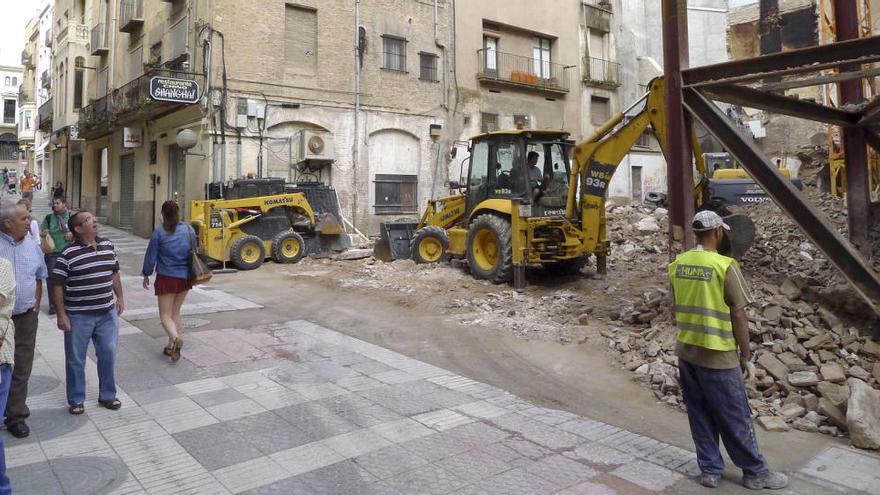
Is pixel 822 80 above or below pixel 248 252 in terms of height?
above

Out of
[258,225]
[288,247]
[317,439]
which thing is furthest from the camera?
[288,247]

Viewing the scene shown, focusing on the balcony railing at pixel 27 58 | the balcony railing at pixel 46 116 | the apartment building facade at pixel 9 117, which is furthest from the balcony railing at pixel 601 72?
the apartment building facade at pixel 9 117

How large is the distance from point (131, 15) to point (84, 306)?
69.7 ft

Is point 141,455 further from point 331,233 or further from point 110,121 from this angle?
point 110,121

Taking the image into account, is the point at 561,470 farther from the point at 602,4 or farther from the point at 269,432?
the point at 602,4

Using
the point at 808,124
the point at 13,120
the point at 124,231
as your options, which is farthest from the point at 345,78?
the point at 13,120

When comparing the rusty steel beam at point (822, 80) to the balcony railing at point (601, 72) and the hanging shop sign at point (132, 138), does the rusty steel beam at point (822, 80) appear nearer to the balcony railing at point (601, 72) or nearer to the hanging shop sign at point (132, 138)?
the balcony railing at point (601, 72)

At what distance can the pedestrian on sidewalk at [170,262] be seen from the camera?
610 centimetres

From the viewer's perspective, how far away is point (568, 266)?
1123 cm

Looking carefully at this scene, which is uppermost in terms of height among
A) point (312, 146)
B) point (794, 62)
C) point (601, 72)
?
point (601, 72)

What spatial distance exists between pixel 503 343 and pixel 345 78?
13623mm

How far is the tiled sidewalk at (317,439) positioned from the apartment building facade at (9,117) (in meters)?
57.4

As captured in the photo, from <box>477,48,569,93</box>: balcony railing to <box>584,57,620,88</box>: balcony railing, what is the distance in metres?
1.33

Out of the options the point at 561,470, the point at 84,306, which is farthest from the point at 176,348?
the point at 561,470
